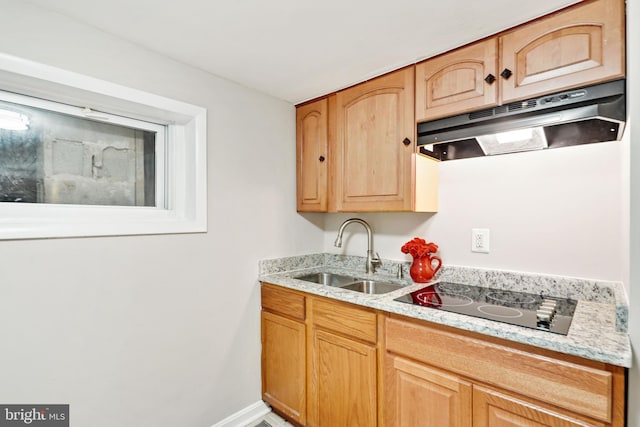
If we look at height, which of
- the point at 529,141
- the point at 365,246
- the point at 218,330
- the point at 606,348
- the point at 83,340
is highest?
the point at 529,141

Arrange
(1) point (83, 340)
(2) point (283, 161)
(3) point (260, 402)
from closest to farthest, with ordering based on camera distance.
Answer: (1) point (83, 340)
(3) point (260, 402)
(2) point (283, 161)

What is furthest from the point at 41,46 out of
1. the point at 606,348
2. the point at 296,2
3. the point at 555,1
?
the point at 606,348

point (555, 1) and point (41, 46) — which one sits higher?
point (555, 1)

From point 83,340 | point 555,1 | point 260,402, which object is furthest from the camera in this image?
point 260,402

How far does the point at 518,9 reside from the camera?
1215mm

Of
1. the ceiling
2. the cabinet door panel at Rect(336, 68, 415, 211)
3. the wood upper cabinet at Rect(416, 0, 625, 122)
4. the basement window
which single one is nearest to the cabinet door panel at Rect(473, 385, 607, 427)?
the cabinet door panel at Rect(336, 68, 415, 211)

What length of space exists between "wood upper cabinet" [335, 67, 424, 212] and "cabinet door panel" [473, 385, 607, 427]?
0.90 m

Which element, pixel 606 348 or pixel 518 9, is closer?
pixel 606 348

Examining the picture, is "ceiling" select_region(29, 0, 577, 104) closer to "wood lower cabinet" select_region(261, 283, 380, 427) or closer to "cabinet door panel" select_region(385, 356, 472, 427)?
"wood lower cabinet" select_region(261, 283, 380, 427)

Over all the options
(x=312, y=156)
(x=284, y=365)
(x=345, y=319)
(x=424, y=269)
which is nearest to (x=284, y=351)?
(x=284, y=365)

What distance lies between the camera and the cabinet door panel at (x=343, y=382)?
1.47 metres

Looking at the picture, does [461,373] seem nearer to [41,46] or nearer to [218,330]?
[218,330]

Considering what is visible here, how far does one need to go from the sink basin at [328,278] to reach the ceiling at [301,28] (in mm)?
→ 1292

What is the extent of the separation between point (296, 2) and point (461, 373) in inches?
60.3
